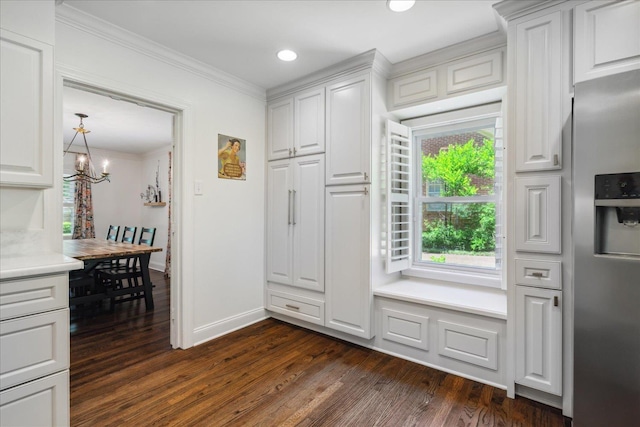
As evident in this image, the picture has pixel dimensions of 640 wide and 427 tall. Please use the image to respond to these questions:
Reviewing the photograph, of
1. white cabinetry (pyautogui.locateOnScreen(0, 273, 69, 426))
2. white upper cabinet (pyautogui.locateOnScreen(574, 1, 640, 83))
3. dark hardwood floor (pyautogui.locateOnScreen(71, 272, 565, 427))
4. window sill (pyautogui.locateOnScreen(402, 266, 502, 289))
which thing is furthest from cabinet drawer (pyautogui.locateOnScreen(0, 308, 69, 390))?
white upper cabinet (pyautogui.locateOnScreen(574, 1, 640, 83))

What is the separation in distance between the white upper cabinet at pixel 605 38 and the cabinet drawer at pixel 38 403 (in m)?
3.05

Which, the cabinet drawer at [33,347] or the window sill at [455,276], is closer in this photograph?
the cabinet drawer at [33,347]

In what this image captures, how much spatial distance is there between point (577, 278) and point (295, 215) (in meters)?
2.16

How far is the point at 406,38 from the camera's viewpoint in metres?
2.28

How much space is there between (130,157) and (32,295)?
242 inches

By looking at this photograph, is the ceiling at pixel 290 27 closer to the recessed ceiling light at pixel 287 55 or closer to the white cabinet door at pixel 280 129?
the recessed ceiling light at pixel 287 55

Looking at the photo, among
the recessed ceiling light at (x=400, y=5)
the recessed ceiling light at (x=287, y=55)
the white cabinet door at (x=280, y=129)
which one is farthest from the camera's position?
the white cabinet door at (x=280, y=129)

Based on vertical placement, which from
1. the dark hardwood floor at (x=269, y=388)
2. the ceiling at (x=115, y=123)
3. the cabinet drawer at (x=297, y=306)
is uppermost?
the ceiling at (x=115, y=123)

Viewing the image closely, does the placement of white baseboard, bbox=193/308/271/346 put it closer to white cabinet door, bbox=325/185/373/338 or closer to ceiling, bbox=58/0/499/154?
white cabinet door, bbox=325/185/373/338

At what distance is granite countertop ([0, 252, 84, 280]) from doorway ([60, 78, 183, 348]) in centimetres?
181

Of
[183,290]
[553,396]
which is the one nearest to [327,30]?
[183,290]

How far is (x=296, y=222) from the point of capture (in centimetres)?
304

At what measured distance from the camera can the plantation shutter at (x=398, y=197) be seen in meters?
2.63

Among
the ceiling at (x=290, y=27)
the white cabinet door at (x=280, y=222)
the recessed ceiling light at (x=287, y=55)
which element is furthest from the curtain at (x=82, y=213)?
the recessed ceiling light at (x=287, y=55)
